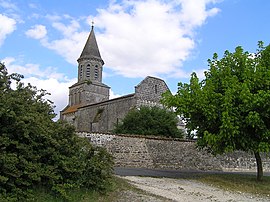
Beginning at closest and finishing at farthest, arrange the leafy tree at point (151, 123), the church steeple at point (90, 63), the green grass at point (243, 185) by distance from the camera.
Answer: the green grass at point (243, 185)
the leafy tree at point (151, 123)
the church steeple at point (90, 63)

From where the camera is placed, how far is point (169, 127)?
35625 millimetres

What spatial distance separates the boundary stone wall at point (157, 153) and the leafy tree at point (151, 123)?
9.19 m

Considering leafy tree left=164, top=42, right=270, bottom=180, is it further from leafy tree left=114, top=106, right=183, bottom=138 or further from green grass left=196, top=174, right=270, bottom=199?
leafy tree left=114, top=106, right=183, bottom=138

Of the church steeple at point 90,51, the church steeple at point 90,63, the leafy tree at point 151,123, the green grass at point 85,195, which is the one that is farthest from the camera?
the church steeple at point 90,51

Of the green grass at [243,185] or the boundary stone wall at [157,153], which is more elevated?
the boundary stone wall at [157,153]

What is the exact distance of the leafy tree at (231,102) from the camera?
49.0 feet

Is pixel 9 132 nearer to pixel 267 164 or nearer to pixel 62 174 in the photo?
pixel 62 174

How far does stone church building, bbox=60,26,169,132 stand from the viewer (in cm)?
4512

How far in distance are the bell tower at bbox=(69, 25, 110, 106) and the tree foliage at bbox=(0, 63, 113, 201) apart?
183 feet

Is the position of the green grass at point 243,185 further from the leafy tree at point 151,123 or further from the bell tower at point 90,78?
the bell tower at point 90,78

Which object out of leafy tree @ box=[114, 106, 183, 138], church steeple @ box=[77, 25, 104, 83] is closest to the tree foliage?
leafy tree @ box=[114, 106, 183, 138]

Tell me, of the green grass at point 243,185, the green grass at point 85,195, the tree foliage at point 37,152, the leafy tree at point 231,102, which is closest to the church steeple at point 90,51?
the leafy tree at point 231,102

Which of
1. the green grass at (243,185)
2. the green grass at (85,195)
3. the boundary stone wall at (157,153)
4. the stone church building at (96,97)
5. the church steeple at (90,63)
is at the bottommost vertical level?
the green grass at (243,185)

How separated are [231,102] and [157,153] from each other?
951cm
